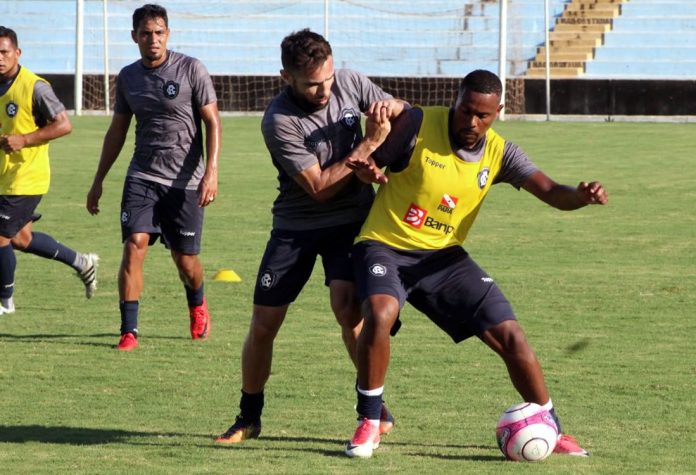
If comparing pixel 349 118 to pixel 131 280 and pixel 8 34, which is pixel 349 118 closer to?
pixel 131 280

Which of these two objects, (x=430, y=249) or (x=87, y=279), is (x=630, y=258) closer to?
(x=87, y=279)

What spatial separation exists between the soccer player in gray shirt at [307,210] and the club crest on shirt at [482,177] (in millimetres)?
432

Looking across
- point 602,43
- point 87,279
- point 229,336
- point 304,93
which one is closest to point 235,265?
point 87,279

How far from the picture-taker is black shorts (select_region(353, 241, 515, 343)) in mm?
5629

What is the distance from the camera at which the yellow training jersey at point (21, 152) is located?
9180 mm

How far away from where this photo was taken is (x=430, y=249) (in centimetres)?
578

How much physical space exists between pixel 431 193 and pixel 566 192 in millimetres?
571

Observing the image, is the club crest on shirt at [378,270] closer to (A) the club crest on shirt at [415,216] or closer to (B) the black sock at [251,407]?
(A) the club crest on shirt at [415,216]

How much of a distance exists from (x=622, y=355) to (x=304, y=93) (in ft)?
10.1

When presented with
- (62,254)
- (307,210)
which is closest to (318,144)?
(307,210)

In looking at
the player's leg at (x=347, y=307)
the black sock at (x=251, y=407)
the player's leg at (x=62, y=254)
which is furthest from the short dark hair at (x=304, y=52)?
the player's leg at (x=62, y=254)

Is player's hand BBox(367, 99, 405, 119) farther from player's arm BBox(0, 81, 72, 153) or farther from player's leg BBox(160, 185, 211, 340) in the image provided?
A: player's arm BBox(0, 81, 72, 153)

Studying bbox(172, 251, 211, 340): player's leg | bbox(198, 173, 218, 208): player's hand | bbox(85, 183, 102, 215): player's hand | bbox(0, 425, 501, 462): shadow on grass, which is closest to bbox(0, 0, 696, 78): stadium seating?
bbox(172, 251, 211, 340): player's leg

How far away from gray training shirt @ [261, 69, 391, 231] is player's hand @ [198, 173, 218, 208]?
6.27ft
